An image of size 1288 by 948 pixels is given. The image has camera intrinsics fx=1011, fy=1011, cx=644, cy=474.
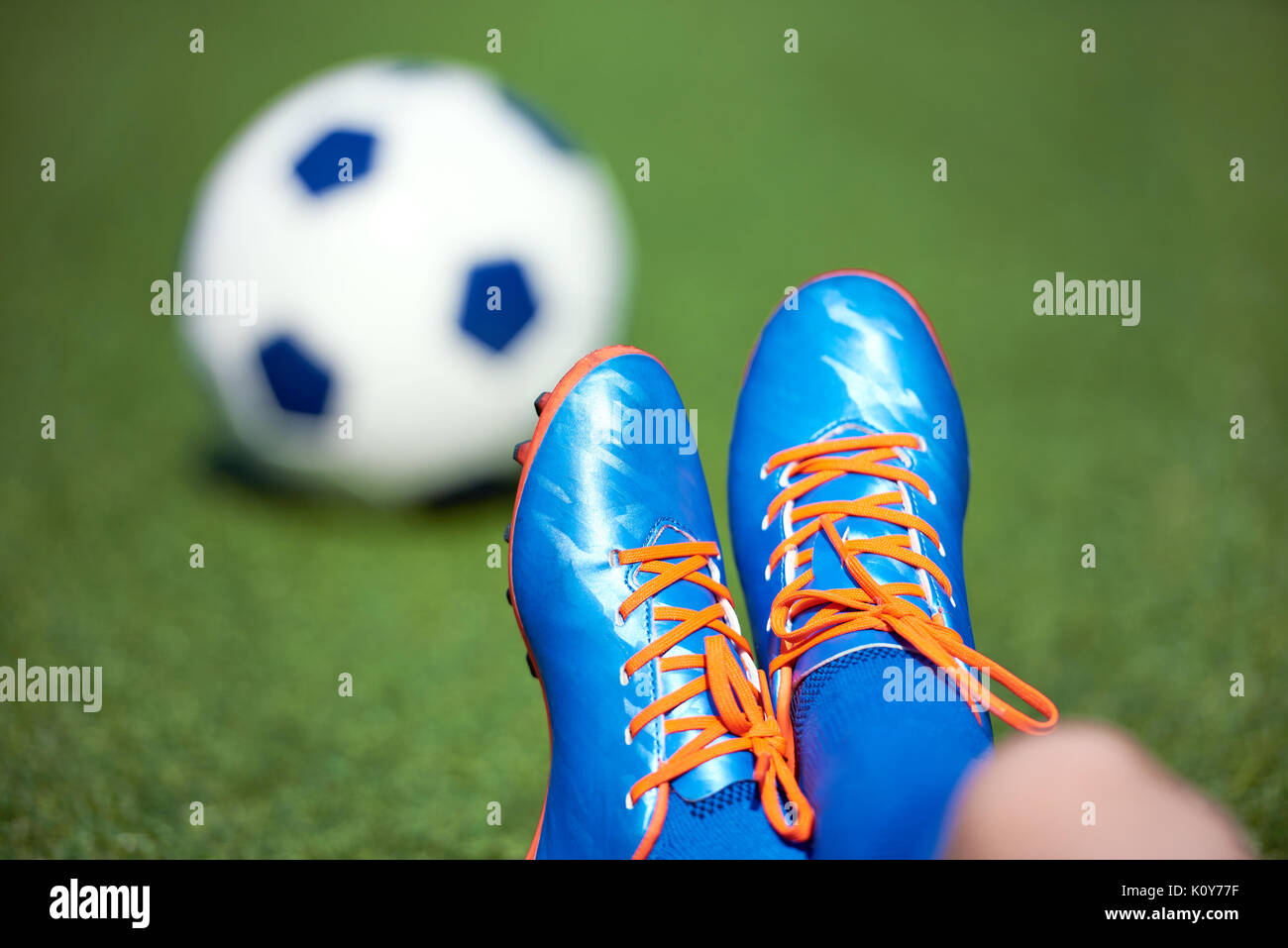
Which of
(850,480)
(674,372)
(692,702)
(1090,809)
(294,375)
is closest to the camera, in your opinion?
(1090,809)

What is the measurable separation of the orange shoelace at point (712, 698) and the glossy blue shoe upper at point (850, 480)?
0.09 ft

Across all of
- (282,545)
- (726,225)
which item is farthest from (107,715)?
(726,225)

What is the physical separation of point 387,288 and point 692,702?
0.77 metres

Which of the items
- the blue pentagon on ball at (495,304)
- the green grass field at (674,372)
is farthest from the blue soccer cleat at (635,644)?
the blue pentagon on ball at (495,304)

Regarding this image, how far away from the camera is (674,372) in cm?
186

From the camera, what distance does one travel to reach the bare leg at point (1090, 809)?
62 centimetres

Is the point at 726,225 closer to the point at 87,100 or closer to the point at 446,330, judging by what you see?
the point at 446,330

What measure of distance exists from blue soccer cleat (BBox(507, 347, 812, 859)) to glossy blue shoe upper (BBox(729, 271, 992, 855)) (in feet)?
0.20

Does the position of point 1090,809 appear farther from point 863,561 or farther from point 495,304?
point 495,304

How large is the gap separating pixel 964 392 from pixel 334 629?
1148 mm

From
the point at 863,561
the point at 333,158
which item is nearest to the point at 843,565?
the point at 863,561

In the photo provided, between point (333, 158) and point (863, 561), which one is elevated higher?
point (333, 158)
